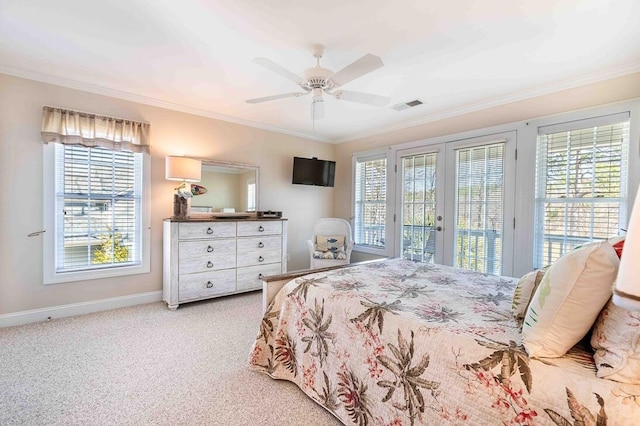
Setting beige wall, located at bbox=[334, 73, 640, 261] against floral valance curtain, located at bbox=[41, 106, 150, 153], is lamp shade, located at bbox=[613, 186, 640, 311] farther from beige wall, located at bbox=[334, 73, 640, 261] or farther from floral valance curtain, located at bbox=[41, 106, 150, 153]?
floral valance curtain, located at bbox=[41, 106, 150, 153]

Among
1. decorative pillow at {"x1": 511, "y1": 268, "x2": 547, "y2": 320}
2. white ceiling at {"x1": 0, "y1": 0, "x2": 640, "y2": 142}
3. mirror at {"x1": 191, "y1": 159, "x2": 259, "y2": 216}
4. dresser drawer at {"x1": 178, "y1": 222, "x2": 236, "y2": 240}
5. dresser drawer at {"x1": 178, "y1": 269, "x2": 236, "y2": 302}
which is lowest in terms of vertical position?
dresser drawer at {"x1": 178, "y1": 269, "x2": 236, "y2": 302}

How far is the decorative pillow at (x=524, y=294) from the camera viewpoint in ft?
4.74

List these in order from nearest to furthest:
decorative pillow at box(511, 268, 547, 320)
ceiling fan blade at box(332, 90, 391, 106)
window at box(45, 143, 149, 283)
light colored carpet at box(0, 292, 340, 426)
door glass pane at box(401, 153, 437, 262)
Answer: decorative pillow at box(511, 268, 547, 320) → light colored carpet at box(0, 292, 340, 426) → ceiling fan blade at box(332, 90, 391, 106) → window at box(45, 143, 149, 283) → door glass pane at box(401, 153, 437, 262)

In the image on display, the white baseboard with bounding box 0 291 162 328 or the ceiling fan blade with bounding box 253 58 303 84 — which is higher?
the ceiling fan blade with bounding box 253 58 303 84

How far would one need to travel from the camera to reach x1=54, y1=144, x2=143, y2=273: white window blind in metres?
3.12

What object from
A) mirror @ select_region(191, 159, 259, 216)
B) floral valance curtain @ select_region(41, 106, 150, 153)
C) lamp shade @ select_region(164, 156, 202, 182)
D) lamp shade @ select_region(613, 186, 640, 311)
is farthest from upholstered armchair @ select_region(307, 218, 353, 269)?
lamp shade @ select_region(613, 186, 640, 311)

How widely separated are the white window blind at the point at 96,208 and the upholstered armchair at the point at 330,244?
91.5 inches

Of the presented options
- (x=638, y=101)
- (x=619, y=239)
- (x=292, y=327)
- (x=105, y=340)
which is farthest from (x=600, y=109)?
(x=105, y=340)

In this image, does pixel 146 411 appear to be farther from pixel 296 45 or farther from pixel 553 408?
pixel 296 45

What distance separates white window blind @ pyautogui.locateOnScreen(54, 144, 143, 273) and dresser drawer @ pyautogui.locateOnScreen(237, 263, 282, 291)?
4.07 ft

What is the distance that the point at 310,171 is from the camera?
4.86m

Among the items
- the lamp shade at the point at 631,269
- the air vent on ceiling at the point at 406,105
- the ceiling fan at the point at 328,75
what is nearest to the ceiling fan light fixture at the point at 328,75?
the ceiling fan at the point at 328,75

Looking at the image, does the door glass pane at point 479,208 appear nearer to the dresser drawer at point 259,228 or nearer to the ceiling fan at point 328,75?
the ceiling fan at point 328,75

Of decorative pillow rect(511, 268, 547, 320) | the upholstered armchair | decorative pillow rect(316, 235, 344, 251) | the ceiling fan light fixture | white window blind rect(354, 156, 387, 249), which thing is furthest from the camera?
white window blind rect(354, 156, 387, 249)
